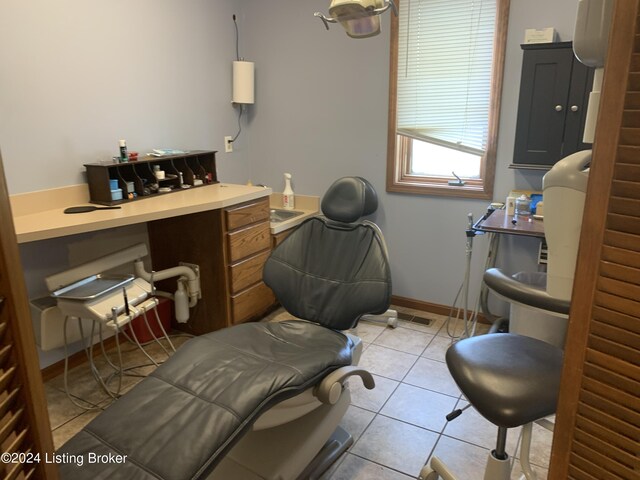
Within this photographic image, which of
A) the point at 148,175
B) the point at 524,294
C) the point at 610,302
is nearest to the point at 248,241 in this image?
the point at 148,175

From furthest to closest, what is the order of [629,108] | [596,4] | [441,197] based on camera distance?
[441,197]
[596,4]
[629,108]

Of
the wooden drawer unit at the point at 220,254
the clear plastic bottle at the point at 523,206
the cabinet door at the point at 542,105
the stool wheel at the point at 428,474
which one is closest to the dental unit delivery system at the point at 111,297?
the wooden drawer unit at the point at 220,254

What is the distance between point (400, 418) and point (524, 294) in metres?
1.12

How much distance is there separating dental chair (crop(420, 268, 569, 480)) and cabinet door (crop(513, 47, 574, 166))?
1309 mm

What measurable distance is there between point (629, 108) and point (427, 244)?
258 cm

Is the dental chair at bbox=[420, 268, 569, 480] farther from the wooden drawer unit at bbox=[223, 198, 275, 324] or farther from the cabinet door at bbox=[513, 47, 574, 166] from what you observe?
the wooden drawer unit at bbox=[223, 198, 275, 324]

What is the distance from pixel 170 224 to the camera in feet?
9.43

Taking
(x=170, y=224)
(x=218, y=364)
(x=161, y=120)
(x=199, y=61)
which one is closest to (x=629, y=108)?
(x=218, y=364)

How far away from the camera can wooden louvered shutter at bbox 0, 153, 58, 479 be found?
25.6 inches

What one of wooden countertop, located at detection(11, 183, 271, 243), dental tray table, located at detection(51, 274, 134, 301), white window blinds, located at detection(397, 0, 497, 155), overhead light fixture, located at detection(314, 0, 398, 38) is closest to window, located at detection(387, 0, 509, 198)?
white window blinds, located at detection(397, 0, 497, 155)

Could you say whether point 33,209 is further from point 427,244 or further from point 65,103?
point 427,244

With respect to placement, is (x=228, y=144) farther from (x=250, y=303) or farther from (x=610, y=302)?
(x=610, y=302)

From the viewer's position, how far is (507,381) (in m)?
1.28

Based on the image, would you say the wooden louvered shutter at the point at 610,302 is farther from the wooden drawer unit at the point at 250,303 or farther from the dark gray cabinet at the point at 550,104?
the wooden drawer unit at the point at 250,303
